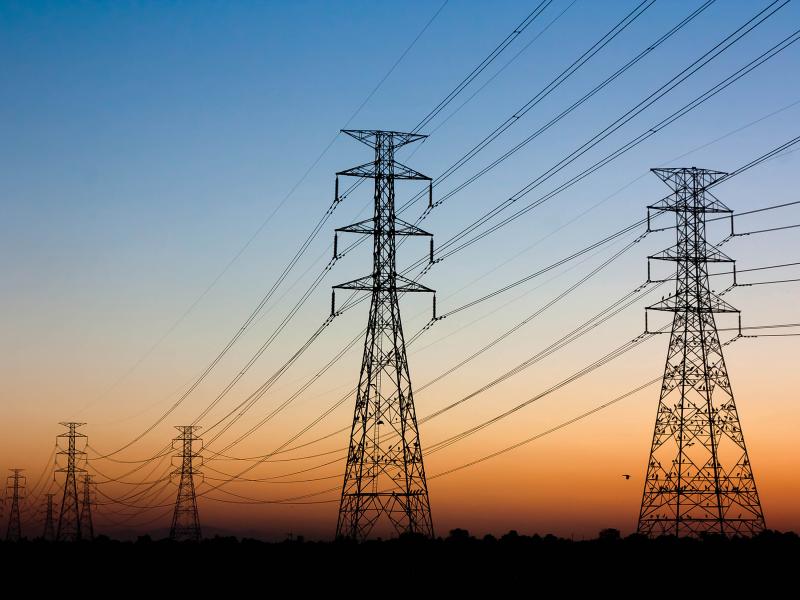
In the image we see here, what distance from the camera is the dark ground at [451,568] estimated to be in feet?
140

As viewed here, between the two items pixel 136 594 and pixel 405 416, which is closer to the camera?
pixel 136 594

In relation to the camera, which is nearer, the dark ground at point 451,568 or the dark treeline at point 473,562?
the dark ground at point 451,568

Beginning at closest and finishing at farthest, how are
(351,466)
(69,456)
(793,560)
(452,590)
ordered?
(452,590) < (793,560) < (351,466) < (69,456)

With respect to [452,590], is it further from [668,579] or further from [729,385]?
[729,385]

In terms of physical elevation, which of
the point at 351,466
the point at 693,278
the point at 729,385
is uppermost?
the point at 693,278

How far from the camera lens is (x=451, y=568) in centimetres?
4731

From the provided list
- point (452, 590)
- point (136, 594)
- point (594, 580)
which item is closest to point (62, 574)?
point (136, 594)

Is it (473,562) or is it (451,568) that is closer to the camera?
(451,568)

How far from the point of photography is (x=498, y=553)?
54.2 m

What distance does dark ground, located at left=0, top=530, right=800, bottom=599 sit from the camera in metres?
42.6

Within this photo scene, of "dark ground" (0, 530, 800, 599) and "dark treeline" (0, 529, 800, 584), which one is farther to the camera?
"dark treeline" (0, 529, 800, 584)

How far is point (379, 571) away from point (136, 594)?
31.6 ft

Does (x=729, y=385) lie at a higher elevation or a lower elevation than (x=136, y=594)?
higher

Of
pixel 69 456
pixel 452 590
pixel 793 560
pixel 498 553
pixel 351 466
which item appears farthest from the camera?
pixel 69 456
